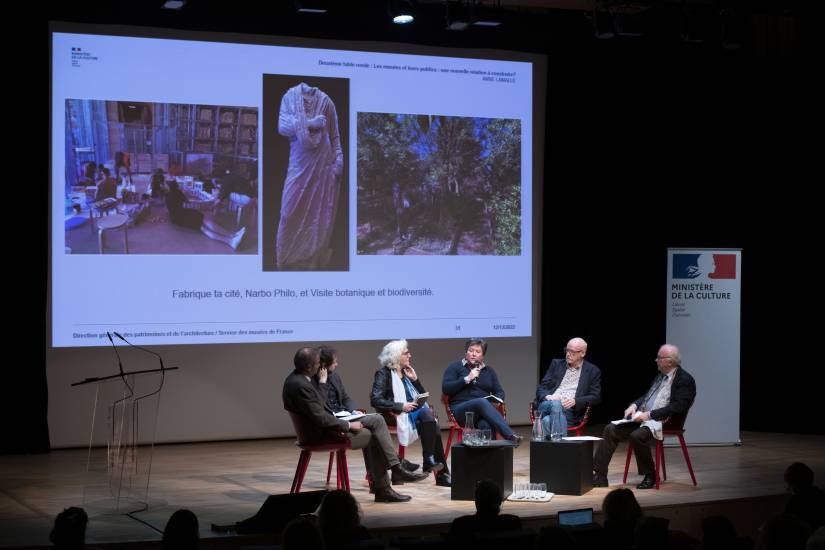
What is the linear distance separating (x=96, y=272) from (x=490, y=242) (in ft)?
10.5

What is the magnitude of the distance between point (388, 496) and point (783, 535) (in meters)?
3.37

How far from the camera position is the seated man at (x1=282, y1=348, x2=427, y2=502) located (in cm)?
628

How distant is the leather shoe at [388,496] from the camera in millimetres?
6480

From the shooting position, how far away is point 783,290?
9.62 meters

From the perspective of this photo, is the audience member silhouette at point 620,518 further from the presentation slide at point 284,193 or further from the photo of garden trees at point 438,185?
the photo of garden trees at point 438,185

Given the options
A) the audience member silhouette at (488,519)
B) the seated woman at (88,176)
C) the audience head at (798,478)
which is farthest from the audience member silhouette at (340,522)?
the seated woman at (88,176)

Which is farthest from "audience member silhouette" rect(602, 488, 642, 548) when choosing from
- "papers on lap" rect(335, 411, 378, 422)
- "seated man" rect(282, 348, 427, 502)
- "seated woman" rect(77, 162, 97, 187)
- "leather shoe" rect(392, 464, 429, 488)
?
"seated woman" rect(77, 162, 97, 187)

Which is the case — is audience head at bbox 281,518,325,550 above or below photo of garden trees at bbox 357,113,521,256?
below

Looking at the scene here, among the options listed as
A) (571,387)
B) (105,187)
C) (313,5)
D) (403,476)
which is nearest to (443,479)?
(403,476)

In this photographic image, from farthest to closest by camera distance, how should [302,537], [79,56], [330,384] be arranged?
[79,56]
[330,384]
[302,537]

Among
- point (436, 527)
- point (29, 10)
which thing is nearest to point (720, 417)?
point (436, 527)

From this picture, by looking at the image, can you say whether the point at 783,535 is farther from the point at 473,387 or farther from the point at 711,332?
the point at 711,332

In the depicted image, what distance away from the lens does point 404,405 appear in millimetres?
7109

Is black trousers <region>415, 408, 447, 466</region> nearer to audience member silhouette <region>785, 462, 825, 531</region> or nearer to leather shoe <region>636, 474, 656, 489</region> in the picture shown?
leather shoe <region>636, 474, 656, 489</region>
